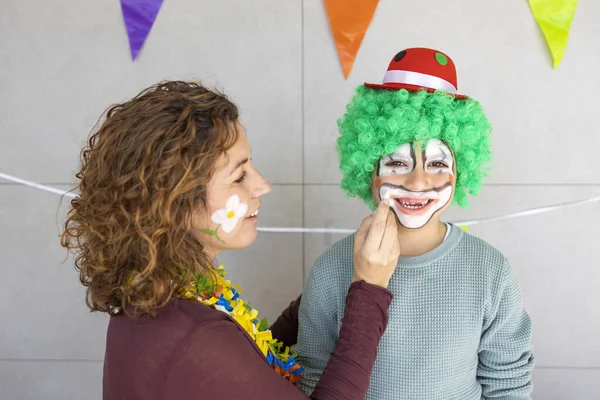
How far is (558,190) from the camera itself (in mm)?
2031

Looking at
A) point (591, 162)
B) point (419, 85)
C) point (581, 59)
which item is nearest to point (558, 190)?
point (591, 162)

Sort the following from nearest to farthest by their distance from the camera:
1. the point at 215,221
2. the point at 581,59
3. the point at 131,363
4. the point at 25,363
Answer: the point at 131,363, the point at 215,221, the point at 581,59, the point at 25,363

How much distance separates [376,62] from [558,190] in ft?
2.62

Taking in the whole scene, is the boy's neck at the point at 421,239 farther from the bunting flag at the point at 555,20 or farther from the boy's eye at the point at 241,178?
the bunting flag at the point at 555,20

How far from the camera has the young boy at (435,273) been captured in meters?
1.33

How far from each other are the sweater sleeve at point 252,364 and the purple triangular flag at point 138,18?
1.33 m

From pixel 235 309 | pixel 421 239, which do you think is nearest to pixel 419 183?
pixel 421 239

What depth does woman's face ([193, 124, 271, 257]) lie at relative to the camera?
3.86 ft

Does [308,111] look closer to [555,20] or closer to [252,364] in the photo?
[555,20]

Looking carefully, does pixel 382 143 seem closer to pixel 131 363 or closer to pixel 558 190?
pixel 131 363

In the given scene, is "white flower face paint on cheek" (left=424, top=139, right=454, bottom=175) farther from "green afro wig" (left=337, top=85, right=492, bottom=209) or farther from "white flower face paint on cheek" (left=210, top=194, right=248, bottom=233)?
"white flower face paint on cheek" (left=210, top=194, right=248, bottom=233)

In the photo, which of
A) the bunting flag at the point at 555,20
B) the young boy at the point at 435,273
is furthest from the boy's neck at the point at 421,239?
the bunting flag at the point at 555,20

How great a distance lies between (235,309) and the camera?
1319mm

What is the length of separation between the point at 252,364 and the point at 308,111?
46.2 inches
